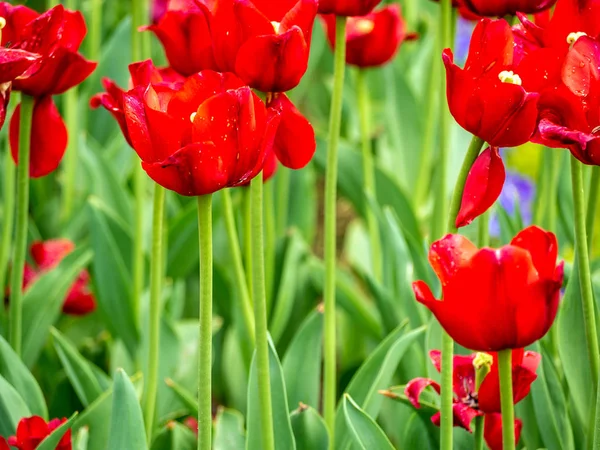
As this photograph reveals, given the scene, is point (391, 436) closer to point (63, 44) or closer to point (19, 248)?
point (19, 248)

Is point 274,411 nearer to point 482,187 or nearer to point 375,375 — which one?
point 375,375

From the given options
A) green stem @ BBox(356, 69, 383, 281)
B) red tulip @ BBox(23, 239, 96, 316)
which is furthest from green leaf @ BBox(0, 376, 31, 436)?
green stem @ BBox(356, 69, 383, 281)

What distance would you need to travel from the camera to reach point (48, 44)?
101 centimetres

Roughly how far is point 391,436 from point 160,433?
21.5 inches

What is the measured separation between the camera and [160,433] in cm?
119

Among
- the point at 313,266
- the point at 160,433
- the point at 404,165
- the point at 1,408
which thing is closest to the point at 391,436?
the point at 313,266

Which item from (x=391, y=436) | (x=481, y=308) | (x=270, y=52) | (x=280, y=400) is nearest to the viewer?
(x=481, y=308)

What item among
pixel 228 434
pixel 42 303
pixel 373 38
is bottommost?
pixel 228 434

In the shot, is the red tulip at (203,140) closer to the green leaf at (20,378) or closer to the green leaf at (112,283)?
the green leaf at (20,378)

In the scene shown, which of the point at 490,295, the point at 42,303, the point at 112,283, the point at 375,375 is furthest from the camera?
the point at 112,283

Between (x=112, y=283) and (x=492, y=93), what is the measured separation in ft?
3.24

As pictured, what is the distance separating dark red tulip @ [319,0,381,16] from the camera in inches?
41.0

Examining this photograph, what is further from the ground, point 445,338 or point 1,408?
point 445,338

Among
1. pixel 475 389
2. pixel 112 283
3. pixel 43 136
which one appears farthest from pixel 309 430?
pixel 112 283
